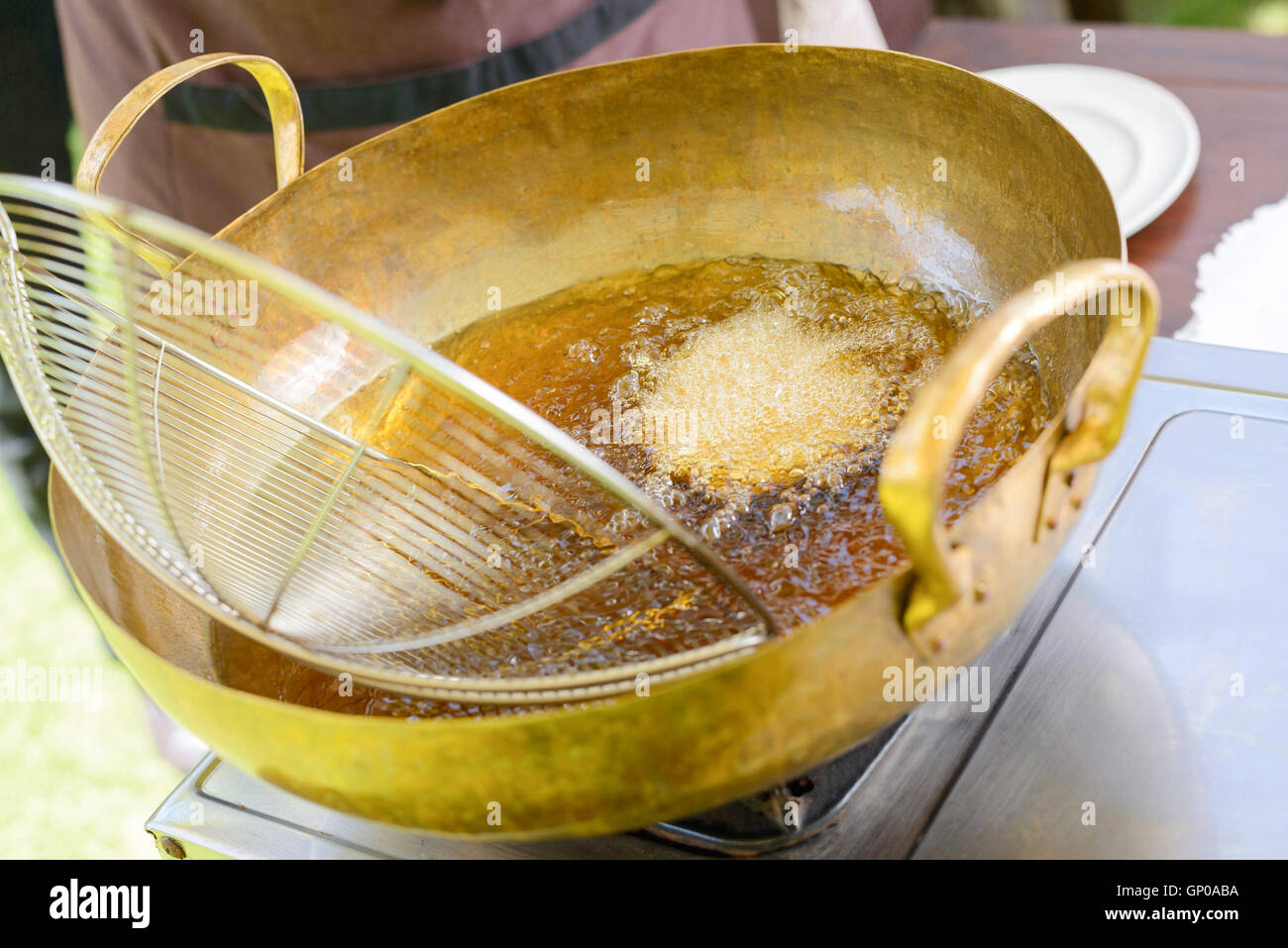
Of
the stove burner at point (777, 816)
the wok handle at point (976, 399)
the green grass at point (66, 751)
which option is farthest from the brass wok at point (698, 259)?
the green grass at point (66, 751)

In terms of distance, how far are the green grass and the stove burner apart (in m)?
1.07

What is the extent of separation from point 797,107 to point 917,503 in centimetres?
52

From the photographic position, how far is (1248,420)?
0.71 metres

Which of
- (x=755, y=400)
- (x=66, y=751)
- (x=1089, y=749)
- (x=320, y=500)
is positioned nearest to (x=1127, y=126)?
(x=755, y=400)

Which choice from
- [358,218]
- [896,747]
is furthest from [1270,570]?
[358,218]

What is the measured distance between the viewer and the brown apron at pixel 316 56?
99 centimetres

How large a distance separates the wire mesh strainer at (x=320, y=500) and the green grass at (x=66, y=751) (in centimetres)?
91

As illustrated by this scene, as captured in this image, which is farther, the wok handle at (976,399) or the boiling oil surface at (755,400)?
the boiling oil surface at (755,400)

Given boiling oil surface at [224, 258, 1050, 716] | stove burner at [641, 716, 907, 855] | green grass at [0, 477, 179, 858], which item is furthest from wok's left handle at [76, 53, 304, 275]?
green grass at [0, 477, 179, 858]

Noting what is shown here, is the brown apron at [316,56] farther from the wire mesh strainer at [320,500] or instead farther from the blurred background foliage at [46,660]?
the wire mesh strainer at [320,500]

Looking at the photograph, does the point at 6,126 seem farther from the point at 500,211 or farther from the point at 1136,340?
the point at 1136,340

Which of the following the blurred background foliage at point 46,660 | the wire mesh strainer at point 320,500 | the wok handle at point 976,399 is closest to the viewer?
the wok handle at point 976,399

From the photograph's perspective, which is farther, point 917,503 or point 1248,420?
point 1248,420
